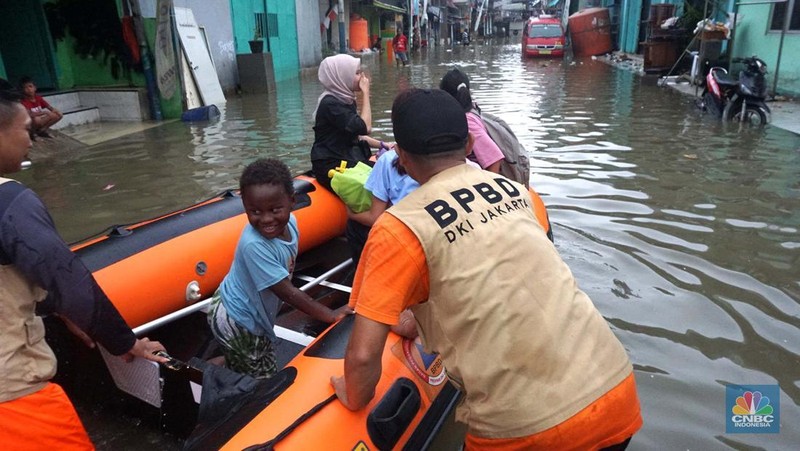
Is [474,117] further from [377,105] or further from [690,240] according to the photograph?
[377,105]

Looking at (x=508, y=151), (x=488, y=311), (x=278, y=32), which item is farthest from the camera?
(x=278, y=32)

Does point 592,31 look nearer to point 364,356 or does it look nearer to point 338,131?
point 338,131

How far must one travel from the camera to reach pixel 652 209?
515 centimetres

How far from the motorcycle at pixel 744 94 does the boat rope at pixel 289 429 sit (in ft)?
27.9

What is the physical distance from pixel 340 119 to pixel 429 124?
2287 millimetres

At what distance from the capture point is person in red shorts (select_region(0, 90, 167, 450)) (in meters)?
1.53

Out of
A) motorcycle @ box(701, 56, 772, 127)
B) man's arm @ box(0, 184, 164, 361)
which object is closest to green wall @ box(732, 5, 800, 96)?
motorcycle @ box(701, 56, 772, 127)

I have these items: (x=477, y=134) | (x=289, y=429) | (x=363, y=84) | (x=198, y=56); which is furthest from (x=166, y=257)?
(x=198, y=56)

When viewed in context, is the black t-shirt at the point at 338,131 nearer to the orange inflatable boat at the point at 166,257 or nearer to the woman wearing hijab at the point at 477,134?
the orange inflatable boat at the point at 166,257

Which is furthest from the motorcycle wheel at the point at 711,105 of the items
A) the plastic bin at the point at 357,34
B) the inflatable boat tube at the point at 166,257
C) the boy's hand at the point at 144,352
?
the plastic bin at the point at 357,34

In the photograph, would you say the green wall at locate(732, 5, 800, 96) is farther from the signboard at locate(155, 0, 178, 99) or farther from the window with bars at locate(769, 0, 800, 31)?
the signboard at locate(155, 0, 178, 99)

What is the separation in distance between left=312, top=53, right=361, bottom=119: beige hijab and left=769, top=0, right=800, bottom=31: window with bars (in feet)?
29.9

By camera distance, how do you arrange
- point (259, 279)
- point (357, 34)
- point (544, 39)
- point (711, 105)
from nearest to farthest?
point (259, 279) < point (711, 105) < point (544, 39) < point (357, 34)

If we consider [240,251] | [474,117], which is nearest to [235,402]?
[240,251]
